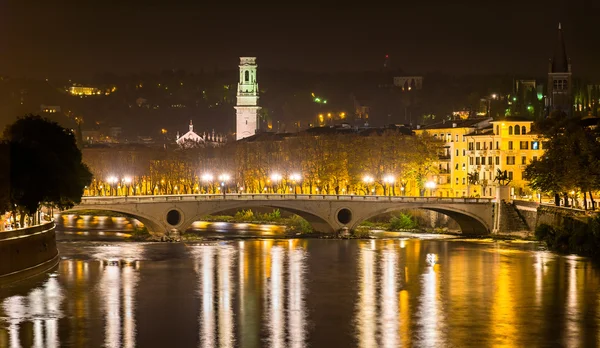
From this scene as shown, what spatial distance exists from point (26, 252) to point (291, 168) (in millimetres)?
49025

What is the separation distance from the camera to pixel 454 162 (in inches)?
4087

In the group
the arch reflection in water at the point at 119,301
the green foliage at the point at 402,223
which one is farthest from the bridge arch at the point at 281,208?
the arch reflection in water at the point at 119,301

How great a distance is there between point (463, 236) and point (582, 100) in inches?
2243

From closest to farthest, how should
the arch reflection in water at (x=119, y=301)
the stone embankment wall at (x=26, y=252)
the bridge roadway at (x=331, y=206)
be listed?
the arch reflection in water at (x=119, y=301) → the stone embankment wall at (x=26, y=252) → the bridge roadway at (x=331, y=206)

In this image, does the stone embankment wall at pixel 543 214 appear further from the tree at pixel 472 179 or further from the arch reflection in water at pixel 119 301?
the arch reflection in water at pixel 119 301

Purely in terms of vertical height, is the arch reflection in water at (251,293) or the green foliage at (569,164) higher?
the green foliage at (569,164)

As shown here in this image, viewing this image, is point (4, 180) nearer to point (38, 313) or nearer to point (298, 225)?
point (38, 313)

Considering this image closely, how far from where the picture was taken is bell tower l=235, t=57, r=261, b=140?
154625mm

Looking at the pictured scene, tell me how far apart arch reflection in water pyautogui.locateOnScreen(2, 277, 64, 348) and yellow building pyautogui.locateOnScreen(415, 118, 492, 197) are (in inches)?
2069

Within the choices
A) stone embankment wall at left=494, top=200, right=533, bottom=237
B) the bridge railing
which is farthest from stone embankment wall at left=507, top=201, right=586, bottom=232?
the bridge railing

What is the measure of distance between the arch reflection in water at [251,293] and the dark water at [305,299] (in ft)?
0.22

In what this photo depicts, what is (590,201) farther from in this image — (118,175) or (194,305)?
(118,175)

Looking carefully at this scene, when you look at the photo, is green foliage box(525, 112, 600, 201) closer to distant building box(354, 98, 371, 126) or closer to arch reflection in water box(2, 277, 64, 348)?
arch reflection in water box(2, 277, 64, 348)

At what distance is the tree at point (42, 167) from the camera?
57.9 m
